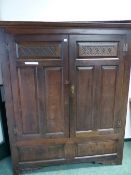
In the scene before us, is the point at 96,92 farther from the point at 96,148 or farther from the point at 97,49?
the point at 96,148

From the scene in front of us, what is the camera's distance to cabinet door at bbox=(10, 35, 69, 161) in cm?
154

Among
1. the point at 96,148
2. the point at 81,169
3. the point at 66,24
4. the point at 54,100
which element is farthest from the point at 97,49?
the point at 81,169

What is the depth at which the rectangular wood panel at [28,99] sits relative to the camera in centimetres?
160

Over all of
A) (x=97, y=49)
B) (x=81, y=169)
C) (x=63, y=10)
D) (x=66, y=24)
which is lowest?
(x=81, y=169)

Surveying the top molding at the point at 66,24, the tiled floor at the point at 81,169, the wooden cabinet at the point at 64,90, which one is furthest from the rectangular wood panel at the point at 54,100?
the tiled floor at the point at 81,169

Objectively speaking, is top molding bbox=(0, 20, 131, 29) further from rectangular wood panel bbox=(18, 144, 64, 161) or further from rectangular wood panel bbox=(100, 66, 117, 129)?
rectangular wood panel bbox=(18, 144, 64, 161)

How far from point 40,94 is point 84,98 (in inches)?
16.4

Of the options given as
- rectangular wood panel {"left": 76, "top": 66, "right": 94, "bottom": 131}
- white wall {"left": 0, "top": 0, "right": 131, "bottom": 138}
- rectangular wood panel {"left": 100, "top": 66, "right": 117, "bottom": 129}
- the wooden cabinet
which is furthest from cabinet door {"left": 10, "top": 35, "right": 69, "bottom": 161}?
white wall {"left": 0, "top": 0, "right": 131, "bottom": 138}

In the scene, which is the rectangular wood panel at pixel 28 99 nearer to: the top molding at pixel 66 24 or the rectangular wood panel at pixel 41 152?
the rectangular wood panel at pixel 41 152

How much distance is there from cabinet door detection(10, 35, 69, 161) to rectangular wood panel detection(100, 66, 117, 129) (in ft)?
1.16

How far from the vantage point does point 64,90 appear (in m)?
1.67

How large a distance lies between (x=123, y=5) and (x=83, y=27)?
0.76 meters

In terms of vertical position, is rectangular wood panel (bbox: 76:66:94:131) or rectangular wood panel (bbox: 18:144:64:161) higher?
rectangular wood panel (bbox: 76:66:94:131)

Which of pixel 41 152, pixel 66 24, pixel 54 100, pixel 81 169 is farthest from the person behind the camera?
pixel 81 169
